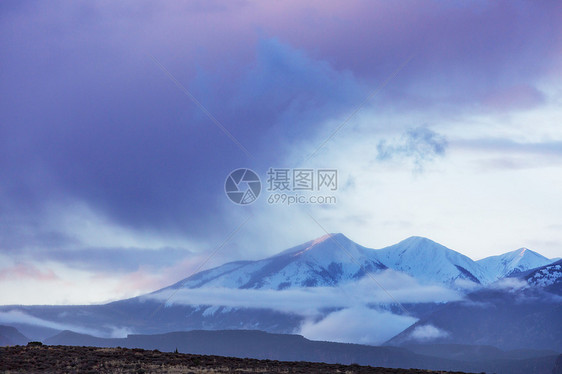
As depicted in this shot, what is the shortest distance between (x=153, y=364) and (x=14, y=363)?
1414 centimetres

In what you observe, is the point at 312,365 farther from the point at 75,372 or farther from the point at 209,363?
the point at 75,372

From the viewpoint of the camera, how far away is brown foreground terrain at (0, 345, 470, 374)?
7944 centimetres

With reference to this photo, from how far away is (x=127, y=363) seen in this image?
8388 centimetres

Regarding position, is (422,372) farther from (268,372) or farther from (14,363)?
(14,363)

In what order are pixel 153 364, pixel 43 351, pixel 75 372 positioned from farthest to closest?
pixel 43 351
pixel 153 364
pixel 75 372

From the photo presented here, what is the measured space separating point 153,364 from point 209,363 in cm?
654

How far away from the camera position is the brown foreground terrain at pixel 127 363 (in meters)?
79.4

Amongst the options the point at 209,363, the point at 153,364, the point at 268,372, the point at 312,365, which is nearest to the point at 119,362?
the point at 153,364

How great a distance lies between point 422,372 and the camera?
88.4 metres

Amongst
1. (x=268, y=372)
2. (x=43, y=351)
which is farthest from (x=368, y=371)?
(x=43, y=351)

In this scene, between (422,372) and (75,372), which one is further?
(422,372)

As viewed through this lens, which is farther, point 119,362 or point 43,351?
point 43,351

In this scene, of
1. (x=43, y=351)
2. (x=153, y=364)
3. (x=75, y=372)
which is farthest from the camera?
(x=43, y=351)

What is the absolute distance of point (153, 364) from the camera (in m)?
83.4
